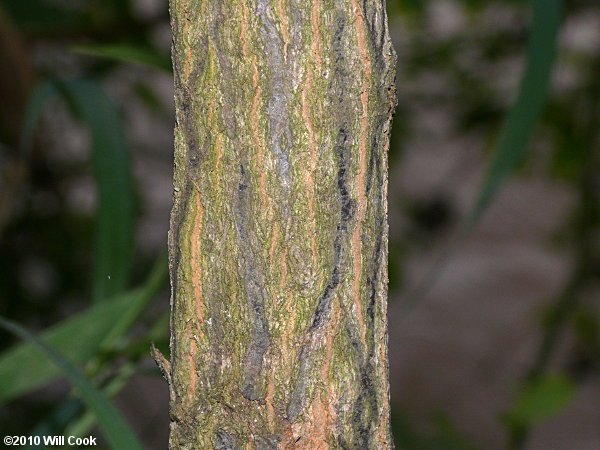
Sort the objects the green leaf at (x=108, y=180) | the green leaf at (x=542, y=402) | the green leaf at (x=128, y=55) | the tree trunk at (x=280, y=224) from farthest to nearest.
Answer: the green leaf at (x=542, y=402) → the green leaf at (x=108, y=180) → the green leaf at (x=128, y=55) → the tree trunk at (x=280, y=224)

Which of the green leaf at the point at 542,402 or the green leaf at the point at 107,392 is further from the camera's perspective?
the green leaf at the point at 542,402

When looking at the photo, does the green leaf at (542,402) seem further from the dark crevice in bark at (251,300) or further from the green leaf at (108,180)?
the dark crevice in bark at (251,300)

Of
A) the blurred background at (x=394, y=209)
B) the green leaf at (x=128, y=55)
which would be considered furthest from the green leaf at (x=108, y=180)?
the green leaf at (x=128, y=55)

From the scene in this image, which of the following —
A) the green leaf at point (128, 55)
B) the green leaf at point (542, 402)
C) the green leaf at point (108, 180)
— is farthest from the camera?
the green leaf at point (542, 402)

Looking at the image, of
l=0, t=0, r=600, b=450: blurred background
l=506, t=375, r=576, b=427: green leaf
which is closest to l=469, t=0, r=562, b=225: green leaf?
l=0, t=0, r=600, b=450: blurred background

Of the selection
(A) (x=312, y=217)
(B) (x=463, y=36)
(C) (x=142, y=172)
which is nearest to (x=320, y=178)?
(A) (x=312, y=217)

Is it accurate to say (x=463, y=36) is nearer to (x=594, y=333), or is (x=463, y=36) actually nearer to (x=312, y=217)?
(x=594, y=333)

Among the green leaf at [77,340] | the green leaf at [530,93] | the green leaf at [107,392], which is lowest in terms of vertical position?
the green leaf at [107,392]
